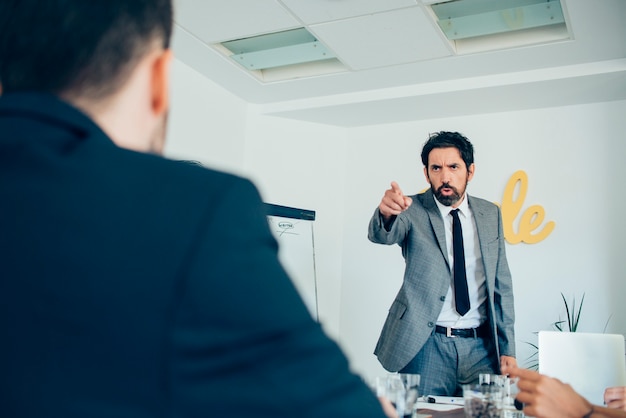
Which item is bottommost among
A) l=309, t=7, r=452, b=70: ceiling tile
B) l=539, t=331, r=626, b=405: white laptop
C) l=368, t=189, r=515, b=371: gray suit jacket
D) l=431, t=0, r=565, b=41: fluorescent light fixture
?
l=539, t=331, r=626, b=405: white laptop

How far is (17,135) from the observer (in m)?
0.49

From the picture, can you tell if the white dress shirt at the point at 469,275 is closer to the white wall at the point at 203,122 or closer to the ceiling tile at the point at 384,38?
the ceiling tile at the point at 384,38

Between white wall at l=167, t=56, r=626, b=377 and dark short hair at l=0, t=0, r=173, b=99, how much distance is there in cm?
408

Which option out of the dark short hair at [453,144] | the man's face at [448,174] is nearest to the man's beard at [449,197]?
the man's face at [448,174]

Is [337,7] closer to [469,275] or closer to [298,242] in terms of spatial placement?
[469,275]

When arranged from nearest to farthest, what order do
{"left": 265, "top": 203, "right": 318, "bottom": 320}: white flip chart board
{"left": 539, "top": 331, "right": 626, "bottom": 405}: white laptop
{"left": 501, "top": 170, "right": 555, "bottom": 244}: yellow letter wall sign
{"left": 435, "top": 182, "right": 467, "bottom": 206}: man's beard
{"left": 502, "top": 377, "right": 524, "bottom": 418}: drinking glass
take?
{"left": 502, "top": 377, "right": 524, "bottom": 418}: drinking glass
{"left": 539, "top": 331, "right": 626, "bottom": 405}: white laptop
{"left": 435, "top": 182, "right": 467, "bottom": 206}: man's beard
{"left": 501, "top": 170, "right": 555, "bottom": 244}: yellow letter wall sign
{"left": 265, "top": 203, "right": 318, "bottom": 320}: white flip chart board

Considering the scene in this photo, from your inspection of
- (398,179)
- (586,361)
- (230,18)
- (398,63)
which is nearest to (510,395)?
(586,361)

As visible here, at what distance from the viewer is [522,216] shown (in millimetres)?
Answer: 4996

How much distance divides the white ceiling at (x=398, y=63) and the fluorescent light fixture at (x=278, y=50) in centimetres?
13

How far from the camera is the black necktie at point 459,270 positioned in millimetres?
2846

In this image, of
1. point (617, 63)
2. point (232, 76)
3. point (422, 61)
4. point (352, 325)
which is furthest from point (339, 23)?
point (352, 325)

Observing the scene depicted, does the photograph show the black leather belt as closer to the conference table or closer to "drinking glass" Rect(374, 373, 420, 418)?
the conference table

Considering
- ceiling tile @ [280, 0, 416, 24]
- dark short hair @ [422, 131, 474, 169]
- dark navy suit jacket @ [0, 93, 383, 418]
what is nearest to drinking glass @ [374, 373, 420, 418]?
dark navy suit jacket @ [0, 93, 383, 418]

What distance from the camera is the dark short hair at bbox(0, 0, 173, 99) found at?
0.55 meters
